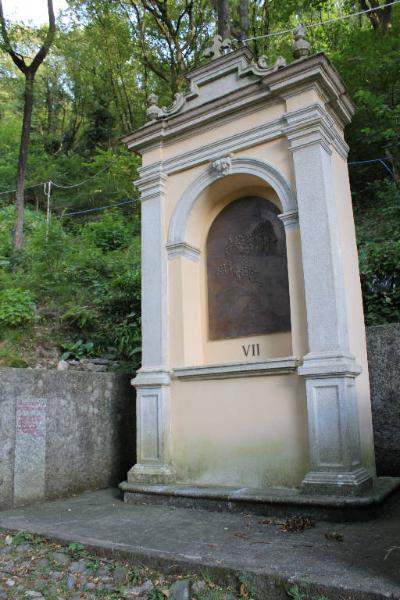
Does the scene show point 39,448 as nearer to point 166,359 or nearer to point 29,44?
point 166,359

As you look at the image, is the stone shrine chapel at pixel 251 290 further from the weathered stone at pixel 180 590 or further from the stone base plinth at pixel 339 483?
the weathered stone at pixel 180 590

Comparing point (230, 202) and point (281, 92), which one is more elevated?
point (281, 92)

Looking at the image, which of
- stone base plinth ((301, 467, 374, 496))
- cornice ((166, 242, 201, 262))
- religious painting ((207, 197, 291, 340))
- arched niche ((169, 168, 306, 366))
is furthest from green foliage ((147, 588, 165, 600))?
cornice ((166, 242, 201, 262))

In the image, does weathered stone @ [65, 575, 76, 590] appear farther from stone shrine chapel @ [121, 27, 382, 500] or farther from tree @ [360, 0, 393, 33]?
tree @ [360, 0, 393, 33]

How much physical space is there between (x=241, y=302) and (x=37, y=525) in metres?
3.55

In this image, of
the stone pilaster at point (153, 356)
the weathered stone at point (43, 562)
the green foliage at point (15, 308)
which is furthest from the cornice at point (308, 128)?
the green foliage at point (15, 308)

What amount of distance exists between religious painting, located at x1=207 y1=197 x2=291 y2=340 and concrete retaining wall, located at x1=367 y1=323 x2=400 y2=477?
1271 millimetres

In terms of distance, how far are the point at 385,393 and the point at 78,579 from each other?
4239mm

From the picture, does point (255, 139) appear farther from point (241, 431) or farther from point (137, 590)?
point (137, 590)

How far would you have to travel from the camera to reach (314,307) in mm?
5477

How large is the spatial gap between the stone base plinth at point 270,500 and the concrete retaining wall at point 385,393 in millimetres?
613

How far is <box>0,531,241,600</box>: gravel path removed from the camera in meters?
3.45

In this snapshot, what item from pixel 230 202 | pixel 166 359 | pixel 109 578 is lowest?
pixel 109 578

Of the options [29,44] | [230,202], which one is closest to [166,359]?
[230,202]
